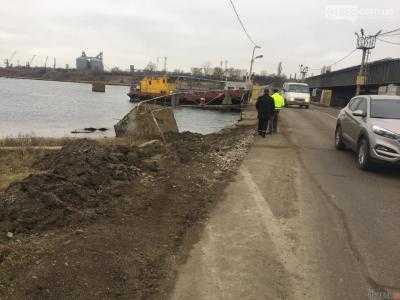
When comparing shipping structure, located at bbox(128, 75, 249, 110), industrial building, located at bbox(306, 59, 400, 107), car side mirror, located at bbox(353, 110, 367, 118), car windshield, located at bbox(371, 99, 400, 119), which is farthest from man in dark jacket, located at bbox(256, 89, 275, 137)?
shipping structure, located at bbox(128, 75, 249, 110)

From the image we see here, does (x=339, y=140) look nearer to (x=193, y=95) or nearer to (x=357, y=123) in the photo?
(x=357, y=123)

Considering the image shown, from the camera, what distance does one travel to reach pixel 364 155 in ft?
36.9

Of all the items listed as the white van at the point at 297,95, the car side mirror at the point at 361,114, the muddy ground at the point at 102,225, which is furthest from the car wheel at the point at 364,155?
the white van at the point at 297,95

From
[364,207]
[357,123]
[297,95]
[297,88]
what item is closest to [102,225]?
[364,207]

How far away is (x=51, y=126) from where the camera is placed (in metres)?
31.8

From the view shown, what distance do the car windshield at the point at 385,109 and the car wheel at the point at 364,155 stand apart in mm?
721

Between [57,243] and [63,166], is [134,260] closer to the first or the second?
[57,243]

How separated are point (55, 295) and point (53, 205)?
2381 millimetres

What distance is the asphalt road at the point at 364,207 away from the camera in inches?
225

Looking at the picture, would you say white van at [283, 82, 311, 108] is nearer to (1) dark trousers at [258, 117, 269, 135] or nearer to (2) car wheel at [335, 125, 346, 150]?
(1) dark trousers at [258, 117, 269, 135]

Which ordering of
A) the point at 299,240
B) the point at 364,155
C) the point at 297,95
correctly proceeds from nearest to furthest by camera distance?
the point at 299,240
the point at 364,155
the point at 297,95

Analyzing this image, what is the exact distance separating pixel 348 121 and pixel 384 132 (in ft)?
8.75

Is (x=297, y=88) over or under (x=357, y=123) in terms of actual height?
under

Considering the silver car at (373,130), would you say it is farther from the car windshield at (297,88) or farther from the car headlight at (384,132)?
the car windshield at (297,88)
